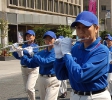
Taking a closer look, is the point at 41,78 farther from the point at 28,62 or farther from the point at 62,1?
the point at 62,1

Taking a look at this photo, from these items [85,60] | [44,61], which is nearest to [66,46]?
[85,60]

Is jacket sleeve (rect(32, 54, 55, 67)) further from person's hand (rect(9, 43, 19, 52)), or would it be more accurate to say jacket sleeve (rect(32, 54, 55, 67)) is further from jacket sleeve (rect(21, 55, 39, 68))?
person's hand (rect(9, 43, 19, 52))

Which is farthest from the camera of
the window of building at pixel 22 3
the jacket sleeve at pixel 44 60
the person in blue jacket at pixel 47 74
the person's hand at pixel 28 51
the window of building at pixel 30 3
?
the window of building at pixel 30 3

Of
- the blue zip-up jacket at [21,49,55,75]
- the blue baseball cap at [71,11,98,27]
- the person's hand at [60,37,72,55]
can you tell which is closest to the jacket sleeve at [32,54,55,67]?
the blue zip-up jacket at [21,49,55,75]

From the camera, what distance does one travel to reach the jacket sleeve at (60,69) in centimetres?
424

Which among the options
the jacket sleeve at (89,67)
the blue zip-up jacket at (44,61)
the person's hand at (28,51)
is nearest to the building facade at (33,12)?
the person's hand at (28,51)

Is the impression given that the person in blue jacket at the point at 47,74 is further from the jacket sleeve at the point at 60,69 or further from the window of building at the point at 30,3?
the window of building at the point at 30,3

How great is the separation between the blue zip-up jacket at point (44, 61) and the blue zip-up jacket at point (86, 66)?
2.47 m

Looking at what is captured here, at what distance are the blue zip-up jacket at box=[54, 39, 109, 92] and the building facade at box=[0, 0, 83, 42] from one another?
3023 centimetres

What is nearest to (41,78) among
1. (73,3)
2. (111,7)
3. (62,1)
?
(62,1)

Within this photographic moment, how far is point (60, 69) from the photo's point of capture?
14.1ft

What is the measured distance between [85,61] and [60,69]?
369 mm

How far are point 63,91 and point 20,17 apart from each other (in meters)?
27.6

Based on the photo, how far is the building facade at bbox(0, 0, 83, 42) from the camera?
3697 centimetres
